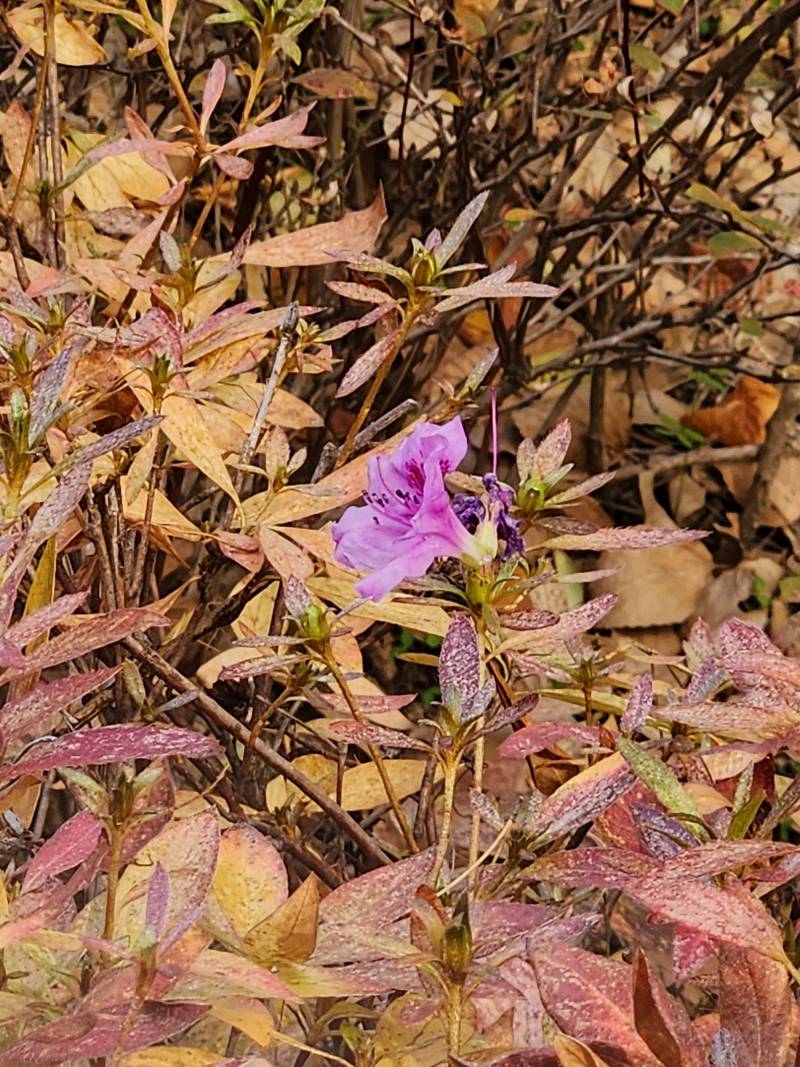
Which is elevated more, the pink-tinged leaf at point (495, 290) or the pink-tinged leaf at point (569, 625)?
the pink-tinged leaf at point (495, 290)

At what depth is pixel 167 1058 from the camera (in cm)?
59

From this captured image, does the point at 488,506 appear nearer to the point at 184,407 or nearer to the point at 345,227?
the point at 184,407

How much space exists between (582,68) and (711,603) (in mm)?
811

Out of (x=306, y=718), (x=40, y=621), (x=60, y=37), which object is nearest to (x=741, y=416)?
(x=306, y=718)

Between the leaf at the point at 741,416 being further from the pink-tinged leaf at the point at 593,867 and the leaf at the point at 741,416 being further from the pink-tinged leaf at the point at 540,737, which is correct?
the pink-tinged leaf at the point at 593,867

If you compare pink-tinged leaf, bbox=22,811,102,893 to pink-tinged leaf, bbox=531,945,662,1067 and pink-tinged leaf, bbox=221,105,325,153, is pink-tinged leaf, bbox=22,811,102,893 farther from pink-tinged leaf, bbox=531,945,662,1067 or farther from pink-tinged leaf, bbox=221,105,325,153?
pink-tinged leaf, bbox=221,105,325,153

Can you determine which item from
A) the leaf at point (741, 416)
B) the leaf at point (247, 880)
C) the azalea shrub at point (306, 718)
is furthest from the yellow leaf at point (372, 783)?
the leaf at point (741, 416)

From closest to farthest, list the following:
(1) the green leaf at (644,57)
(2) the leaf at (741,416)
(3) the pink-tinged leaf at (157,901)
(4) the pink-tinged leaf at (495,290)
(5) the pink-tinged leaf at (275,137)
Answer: (3) the pink-tinged leaf at (157,901)
(4) the pink-tinged leaf at (495,290)
(5) the pink-tinged leaf at (275,137)
(1) the green leaf at (644,57)
(2) the leaf at (741,416)

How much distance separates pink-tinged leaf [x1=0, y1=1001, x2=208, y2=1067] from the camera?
1.69 feet

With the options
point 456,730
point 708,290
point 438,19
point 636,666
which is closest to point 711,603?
point 636,666

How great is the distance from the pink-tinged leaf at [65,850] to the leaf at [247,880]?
0.33 ft

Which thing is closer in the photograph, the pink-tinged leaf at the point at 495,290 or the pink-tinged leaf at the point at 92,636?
the pink-tinged leaf at the point at 92,636

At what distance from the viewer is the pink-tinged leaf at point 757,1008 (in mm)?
557

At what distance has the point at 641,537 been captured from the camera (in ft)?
2.53
